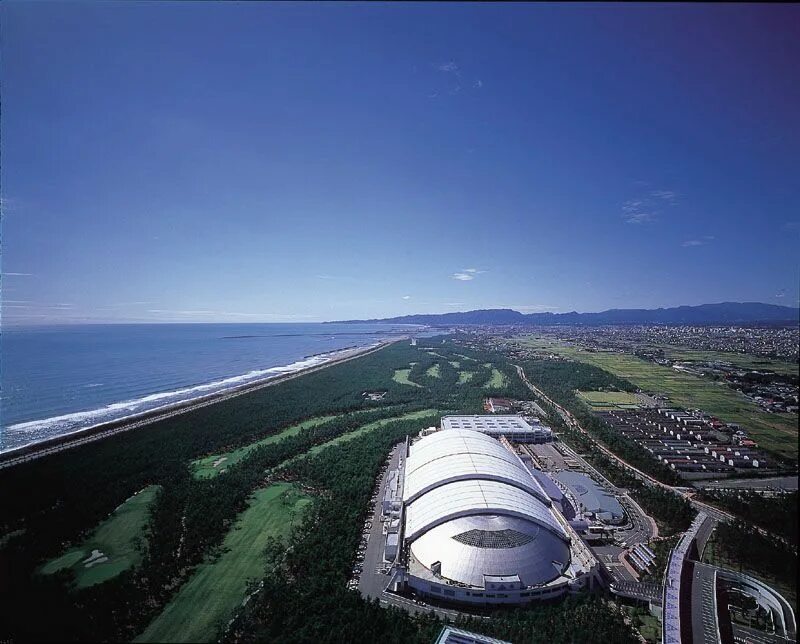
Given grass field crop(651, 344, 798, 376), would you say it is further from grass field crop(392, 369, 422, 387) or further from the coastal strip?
grass field crop(392, 369, 422, 387)

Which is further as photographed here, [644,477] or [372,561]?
[644,477]

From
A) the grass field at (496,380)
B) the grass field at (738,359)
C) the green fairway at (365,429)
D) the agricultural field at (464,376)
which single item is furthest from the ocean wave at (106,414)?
the grass field at (738,359)

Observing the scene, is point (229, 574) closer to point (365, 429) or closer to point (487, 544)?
point (487, 544)

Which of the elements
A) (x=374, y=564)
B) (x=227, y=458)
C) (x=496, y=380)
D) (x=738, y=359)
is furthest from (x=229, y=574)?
(x=496, y=380)

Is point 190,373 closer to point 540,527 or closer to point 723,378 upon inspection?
point 540,527

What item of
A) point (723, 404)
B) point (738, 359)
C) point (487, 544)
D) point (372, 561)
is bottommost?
point (372, 561)

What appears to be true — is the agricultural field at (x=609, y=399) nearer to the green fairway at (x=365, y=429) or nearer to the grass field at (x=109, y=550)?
the green fairway at (x=365, y=429)

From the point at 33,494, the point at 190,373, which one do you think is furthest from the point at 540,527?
the point at 190,373

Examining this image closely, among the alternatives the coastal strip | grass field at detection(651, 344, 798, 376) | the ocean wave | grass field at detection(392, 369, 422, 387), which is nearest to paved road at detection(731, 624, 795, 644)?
grass field at detection(651, 344, 798, 376)
